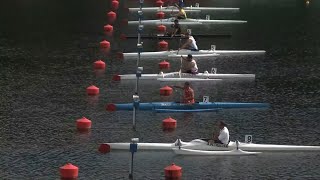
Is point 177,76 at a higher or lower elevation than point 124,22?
lower

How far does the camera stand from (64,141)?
109 ft

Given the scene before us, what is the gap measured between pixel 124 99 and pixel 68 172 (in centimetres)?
1196

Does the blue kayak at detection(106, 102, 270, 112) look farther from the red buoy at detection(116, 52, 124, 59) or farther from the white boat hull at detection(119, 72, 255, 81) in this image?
the red buoy at detection(116, 52, 124, 59)

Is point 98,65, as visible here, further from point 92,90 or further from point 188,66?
point 92,90

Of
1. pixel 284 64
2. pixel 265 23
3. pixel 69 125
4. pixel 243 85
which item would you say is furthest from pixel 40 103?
pixel 265 23

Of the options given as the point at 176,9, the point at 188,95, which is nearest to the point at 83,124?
the point at 188,95

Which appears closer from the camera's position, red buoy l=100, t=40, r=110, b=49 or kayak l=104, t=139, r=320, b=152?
kayak l=104, t=139, r=320, b=152

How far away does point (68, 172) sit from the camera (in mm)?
28734

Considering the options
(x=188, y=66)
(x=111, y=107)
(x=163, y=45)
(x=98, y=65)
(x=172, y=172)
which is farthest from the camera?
(x=163, y=45)

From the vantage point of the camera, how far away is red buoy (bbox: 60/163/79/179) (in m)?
28.7

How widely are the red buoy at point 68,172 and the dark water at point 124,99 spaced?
1.75 feet

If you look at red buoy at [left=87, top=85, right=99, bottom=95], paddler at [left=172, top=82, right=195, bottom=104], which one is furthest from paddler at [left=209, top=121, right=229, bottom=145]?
red buoy at [left=87, top=85, right=99, bottom=95]

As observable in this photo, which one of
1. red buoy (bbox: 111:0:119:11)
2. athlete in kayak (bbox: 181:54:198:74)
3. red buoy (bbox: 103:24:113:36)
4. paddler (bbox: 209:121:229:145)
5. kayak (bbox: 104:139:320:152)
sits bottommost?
kayak (bbox: 104:139:320:152)

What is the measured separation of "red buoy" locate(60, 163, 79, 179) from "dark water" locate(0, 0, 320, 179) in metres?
0.53
